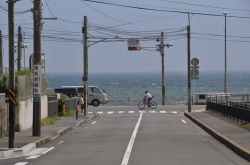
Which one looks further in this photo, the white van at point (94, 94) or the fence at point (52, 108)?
the white van at point (94, 94)

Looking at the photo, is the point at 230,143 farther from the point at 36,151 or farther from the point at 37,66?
the point at 37,66

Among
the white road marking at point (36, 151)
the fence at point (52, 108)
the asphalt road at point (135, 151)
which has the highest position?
the fence at point (52, 108)

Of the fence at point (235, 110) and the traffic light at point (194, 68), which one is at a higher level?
the traffic light at point (194, 68)

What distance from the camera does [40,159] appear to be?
15984mm

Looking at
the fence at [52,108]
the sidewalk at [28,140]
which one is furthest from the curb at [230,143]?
the fence at [52,108]

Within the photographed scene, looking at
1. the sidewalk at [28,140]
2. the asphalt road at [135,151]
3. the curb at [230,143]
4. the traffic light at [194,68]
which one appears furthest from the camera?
the traffic light at [194,68]

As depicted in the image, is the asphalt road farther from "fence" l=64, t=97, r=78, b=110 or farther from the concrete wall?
"fence" l=64, t=97, r=78, b=110

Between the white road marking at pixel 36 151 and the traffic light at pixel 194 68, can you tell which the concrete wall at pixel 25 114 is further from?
the traffic light at pixel 194 68

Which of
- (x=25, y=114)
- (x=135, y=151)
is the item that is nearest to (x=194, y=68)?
(x=25, y=114)

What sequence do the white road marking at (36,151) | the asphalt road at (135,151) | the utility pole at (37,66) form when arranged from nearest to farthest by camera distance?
the asphalt road at (135,151) → the white road marking at (36,151) → the utility pole at (37,66)

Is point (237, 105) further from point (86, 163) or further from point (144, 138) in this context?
point (86, 163)

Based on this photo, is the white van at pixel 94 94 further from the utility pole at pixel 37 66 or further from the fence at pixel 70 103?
the utility pole at pixel 37 66

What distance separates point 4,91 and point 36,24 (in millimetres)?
4324

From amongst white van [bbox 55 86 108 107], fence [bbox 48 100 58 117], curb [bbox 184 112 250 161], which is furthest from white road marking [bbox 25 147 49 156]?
white van [bbox 55 86 108 107]
